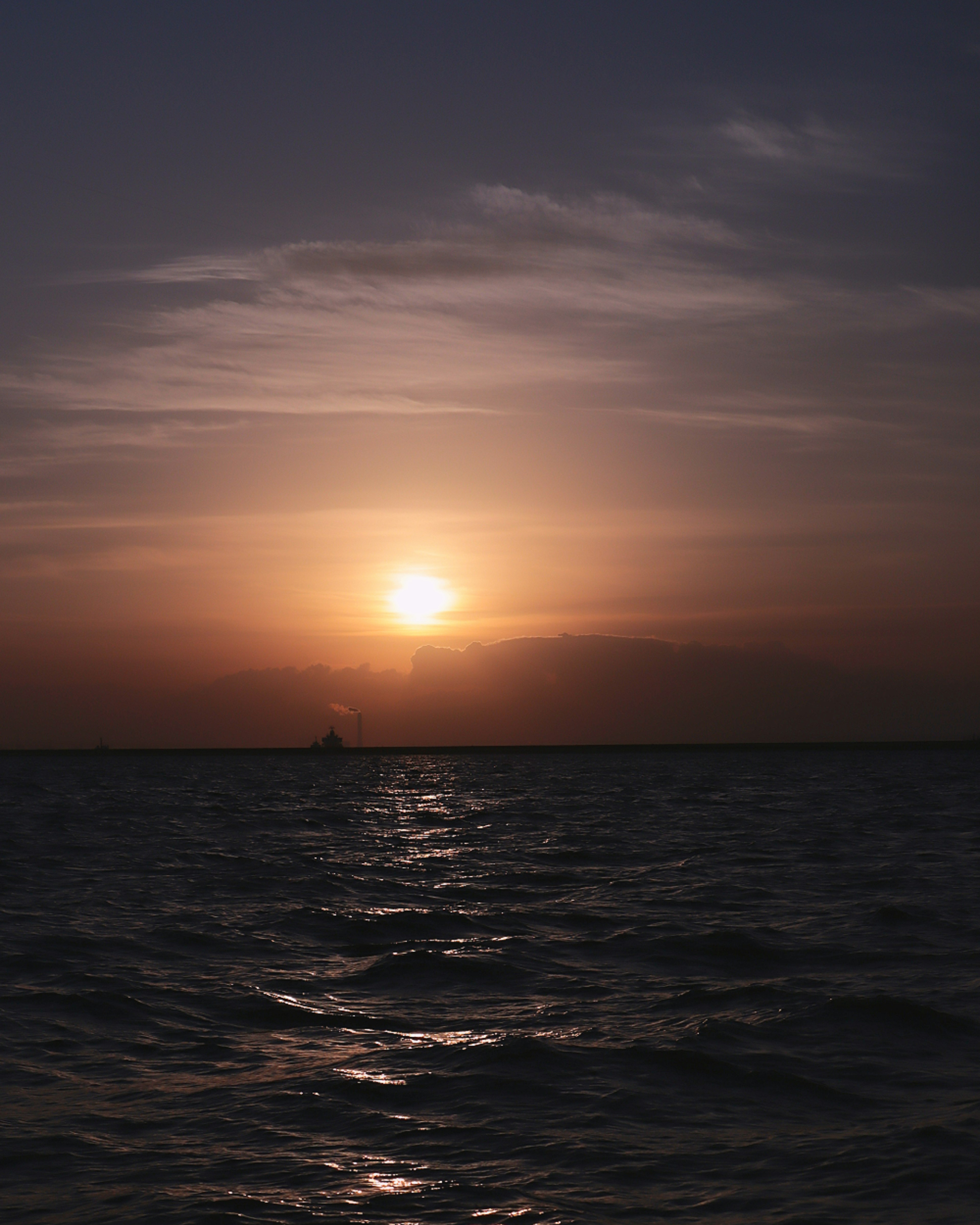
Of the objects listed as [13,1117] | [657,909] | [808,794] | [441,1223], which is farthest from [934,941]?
[808,794]

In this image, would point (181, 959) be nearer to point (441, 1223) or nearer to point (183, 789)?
point (441, 1223)

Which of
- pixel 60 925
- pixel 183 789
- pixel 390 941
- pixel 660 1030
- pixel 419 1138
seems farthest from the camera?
pixel 183 789

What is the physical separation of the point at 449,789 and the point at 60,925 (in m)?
89.0

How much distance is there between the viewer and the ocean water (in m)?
10.5

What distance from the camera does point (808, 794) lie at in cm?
8850

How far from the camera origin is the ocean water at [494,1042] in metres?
10.5

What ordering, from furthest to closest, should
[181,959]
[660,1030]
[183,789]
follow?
[183,789]
[181,959]
[660,1030]

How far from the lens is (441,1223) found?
9.66 meters

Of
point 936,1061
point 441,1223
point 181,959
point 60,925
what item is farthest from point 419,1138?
point 60,925

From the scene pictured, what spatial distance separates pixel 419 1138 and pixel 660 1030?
519cm

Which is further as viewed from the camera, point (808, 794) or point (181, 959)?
point (808, 794)

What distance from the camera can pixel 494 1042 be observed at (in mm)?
15305

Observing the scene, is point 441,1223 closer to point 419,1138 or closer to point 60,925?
point 419,1138

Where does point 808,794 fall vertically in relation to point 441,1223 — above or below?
below
